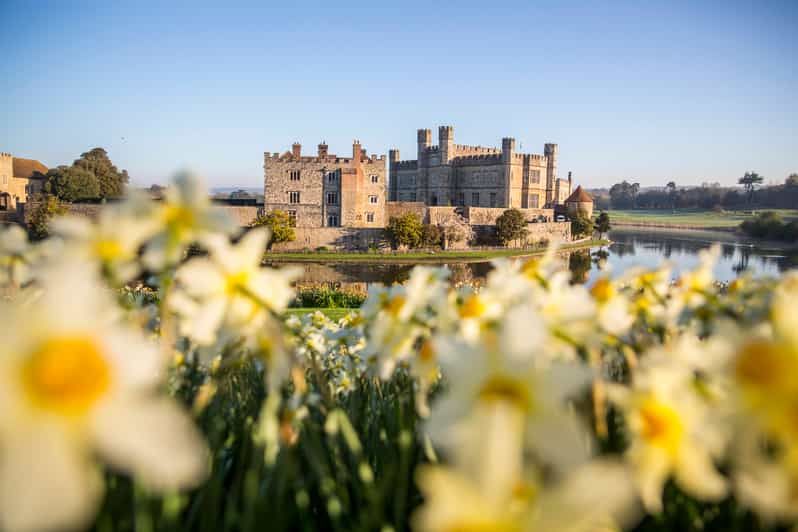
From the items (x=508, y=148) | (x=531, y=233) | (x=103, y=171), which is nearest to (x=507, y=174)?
(x=508, y=148)

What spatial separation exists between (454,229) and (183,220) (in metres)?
34.6

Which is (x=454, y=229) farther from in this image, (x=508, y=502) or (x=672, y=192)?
(x=672, y=192)

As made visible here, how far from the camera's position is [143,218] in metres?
0.91

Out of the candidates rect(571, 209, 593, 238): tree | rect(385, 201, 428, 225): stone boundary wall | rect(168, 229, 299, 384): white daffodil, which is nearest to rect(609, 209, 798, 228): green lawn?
rect(571, 209, 593, 238): tree

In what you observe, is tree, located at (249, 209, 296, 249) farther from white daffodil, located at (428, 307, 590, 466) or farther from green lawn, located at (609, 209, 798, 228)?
green lawn, located at (609, 209, 798, 228)

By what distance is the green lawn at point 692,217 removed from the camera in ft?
202

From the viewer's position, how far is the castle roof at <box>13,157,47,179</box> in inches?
1762

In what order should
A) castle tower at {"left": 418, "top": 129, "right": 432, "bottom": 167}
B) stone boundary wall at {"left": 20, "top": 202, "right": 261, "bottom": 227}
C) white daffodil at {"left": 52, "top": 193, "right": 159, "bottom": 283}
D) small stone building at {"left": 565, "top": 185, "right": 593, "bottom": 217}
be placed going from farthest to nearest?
castle tower at {"left": 418, "top": 129, "right": 432, "bottom": 167} → small stone building at {"left": 565, "top": 185, "right": 593, "bottom": 217} → stone boundary wall at {"left": 20, "top": 202, "right": 261, "bottom": 227} → white daffodil at {"left": 52, "top": 193, "right": 159, "bottom": 283}

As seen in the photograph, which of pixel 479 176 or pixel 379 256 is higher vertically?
pixel 479 176

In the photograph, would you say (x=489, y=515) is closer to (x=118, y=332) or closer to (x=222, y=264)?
(x=118, y=332)

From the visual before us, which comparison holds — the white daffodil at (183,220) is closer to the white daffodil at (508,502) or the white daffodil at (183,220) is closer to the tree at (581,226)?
the white daffodil at (508,502)

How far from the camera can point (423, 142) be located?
152 feet

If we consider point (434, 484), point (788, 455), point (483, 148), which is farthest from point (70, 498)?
point (483, 148)

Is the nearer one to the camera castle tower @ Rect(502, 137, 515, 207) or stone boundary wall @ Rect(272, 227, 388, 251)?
stone boundary wall @ Rect(272, 227, 388, 251)
